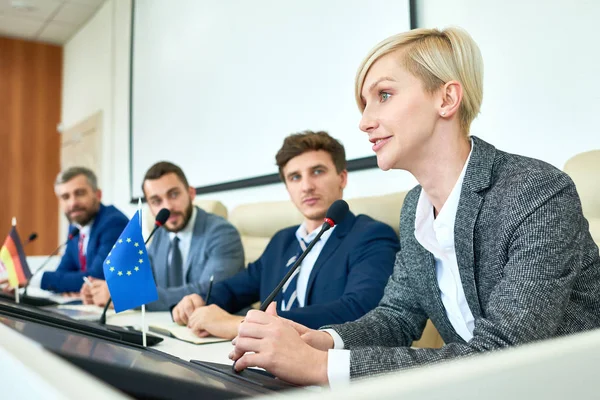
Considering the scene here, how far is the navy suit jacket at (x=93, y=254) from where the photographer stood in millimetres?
2980

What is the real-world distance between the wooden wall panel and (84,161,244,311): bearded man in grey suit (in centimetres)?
481

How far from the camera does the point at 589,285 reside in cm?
103

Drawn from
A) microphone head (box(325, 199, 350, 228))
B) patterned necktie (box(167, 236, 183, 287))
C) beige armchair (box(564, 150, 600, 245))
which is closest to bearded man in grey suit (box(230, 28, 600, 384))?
microphone head (box(325, 199, 350, 228))

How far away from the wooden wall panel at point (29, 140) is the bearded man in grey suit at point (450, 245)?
263 inches

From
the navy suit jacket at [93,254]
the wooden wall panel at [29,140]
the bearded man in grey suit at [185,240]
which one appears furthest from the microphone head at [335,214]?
the wooden wall panel at [29,140]

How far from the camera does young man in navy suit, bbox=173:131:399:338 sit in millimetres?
1602

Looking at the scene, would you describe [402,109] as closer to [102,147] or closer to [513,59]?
[513,59]

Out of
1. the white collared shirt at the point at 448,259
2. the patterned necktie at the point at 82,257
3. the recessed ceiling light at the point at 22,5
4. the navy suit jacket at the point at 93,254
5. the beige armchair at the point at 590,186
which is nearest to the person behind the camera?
the white collared shirt at the point at 448,259

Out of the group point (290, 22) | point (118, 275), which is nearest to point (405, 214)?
point (118, 275)

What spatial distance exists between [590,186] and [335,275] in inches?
32.7

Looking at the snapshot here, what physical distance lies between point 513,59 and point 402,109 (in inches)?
46.0

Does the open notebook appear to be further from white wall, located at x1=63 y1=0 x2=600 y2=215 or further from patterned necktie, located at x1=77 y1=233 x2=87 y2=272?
patterned necktie, located at x1=77 y1=233 x2=87 y2=272

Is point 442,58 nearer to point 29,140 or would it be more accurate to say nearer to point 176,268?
point 176,268

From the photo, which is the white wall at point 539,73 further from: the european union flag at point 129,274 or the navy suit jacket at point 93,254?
the navy suit jacket at point 93,254
